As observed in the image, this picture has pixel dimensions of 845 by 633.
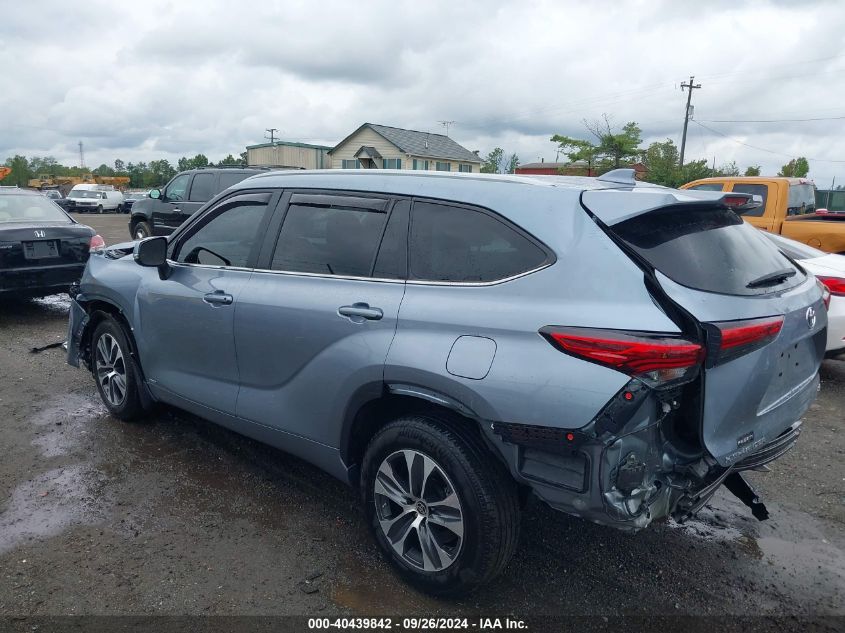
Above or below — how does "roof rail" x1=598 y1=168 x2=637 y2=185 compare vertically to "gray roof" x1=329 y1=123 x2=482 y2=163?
below

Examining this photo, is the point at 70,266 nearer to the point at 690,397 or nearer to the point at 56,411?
the point at 56,411

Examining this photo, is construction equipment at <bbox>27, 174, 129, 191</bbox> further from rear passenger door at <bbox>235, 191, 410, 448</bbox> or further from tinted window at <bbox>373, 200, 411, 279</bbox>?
tinted window at <bbox>373, 200, 411, 279</bbox>

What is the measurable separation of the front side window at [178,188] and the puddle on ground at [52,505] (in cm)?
999

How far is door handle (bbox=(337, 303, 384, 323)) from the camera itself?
9.58 ft

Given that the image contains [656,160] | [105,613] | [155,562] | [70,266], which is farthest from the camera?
[656,160]

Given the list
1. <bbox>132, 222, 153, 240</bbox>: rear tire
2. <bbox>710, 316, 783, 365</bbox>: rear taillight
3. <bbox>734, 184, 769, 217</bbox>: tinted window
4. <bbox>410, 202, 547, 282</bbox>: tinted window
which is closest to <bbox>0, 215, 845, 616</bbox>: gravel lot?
<bbox>710, 316, 783, 365</bbox>: rear taillight

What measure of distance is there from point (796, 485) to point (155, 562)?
12.2 ft

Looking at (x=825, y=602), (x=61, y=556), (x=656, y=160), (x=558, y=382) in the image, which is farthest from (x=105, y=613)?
(x=656, y=160)

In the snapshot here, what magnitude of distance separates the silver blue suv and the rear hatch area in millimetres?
10

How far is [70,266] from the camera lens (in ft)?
A: 26.8

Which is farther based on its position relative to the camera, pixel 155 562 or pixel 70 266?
pixel 70 266

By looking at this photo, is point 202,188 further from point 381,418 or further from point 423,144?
point 423,144

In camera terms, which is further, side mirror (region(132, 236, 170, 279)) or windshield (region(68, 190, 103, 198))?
windshield (region(68, 190, 103, 198))

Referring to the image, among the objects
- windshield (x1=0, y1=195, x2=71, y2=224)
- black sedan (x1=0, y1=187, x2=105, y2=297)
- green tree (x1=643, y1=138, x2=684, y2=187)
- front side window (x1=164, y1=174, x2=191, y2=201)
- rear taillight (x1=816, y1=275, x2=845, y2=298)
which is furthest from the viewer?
green tree (x1=643, y1=138, x2=684, y2=187)
